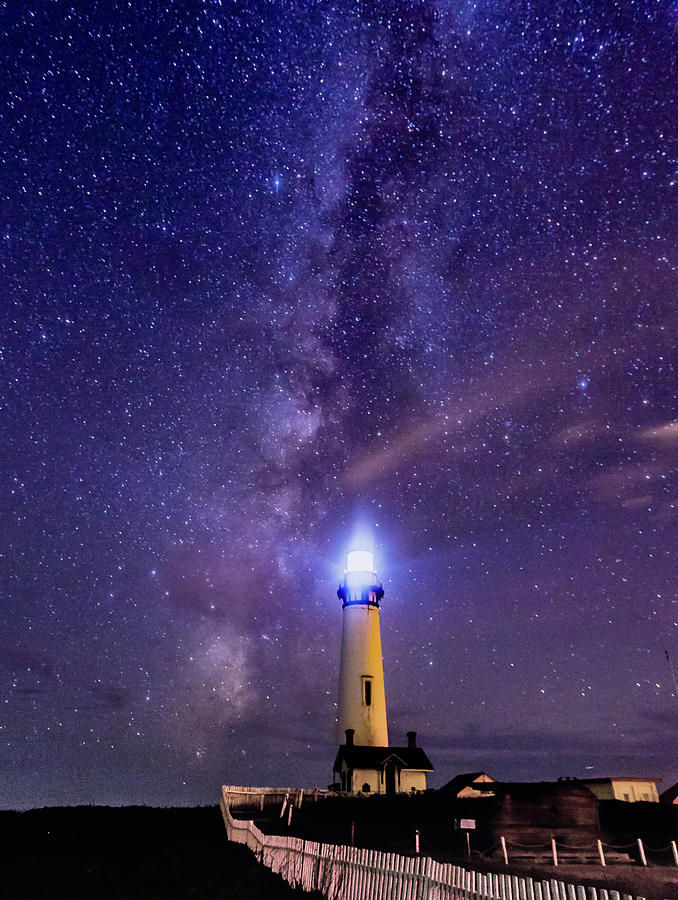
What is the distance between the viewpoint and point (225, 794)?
31047mm

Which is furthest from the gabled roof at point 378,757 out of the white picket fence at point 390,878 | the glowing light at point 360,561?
the white picket fence at point 390,878

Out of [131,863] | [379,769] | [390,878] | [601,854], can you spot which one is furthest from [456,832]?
[390,878]

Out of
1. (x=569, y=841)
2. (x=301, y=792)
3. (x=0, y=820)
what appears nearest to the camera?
(x=569, y=841)

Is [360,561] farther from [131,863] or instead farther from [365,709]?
[131,863]

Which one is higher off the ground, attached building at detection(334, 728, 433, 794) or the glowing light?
the glowing light

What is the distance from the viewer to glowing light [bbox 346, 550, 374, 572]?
174 ft

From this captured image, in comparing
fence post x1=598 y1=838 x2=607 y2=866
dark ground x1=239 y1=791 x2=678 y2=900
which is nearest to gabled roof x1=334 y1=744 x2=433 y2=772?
dark ground x1=239 y1=791 x2=678 y2=900

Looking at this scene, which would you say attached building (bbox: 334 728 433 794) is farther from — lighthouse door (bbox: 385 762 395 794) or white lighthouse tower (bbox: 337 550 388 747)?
white lighthouse tower (bbox: 337 550 388 747)

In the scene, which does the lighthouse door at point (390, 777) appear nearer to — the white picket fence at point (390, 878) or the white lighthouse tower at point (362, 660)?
the white lighthouse tower at point (362, 660)

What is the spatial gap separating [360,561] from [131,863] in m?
35.8

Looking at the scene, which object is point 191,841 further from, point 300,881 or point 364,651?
point 364,651

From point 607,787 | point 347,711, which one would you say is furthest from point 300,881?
point 607,787

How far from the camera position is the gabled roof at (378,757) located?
4291cm

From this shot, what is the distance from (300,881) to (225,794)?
1966 cm
